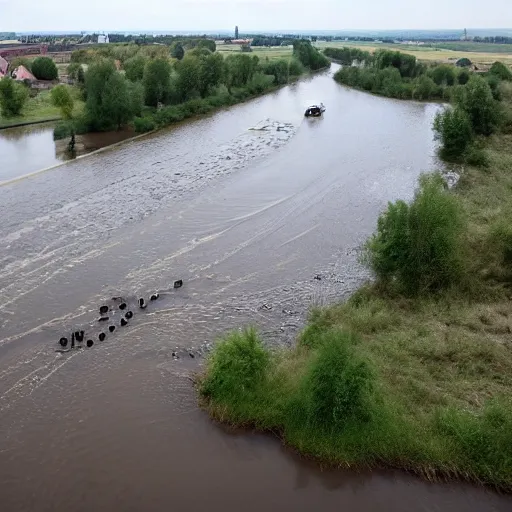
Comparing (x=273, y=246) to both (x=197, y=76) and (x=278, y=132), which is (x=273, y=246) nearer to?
(x=278, y=132)

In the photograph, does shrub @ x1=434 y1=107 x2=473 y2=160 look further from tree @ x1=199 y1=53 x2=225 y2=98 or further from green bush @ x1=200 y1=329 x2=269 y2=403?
green bush @ x1=200 y1=329 x2=269 y2=403

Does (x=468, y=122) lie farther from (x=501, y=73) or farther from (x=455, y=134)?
(x=501, y=73)

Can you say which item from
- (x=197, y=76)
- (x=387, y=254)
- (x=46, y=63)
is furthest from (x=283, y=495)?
(x=46, y=63)

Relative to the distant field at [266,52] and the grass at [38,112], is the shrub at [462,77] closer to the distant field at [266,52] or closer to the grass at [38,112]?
the distant field at [266,52]

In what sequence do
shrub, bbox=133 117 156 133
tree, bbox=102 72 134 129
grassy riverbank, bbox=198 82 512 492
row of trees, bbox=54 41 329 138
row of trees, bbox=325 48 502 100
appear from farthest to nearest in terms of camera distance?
row of trees, bbox=325 48 502 100 < shrub, bbox=133 117 156 133 < row of trees, bbox=54 41 329 138 < tree, bbox=102 72 134 129 < grassy riverbank, bbox=198 82 512 492

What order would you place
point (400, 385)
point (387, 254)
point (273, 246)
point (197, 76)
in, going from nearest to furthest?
point (400, 385), point (387, 254), point (273, 246), point (197, 76)

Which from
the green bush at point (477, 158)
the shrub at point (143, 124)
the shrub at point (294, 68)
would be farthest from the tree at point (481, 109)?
the shrub at point (294, 68)

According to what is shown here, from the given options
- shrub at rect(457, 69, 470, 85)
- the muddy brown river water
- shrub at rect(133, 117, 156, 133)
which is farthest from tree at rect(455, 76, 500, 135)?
shrub at rect(457, 69, 470, 85)
